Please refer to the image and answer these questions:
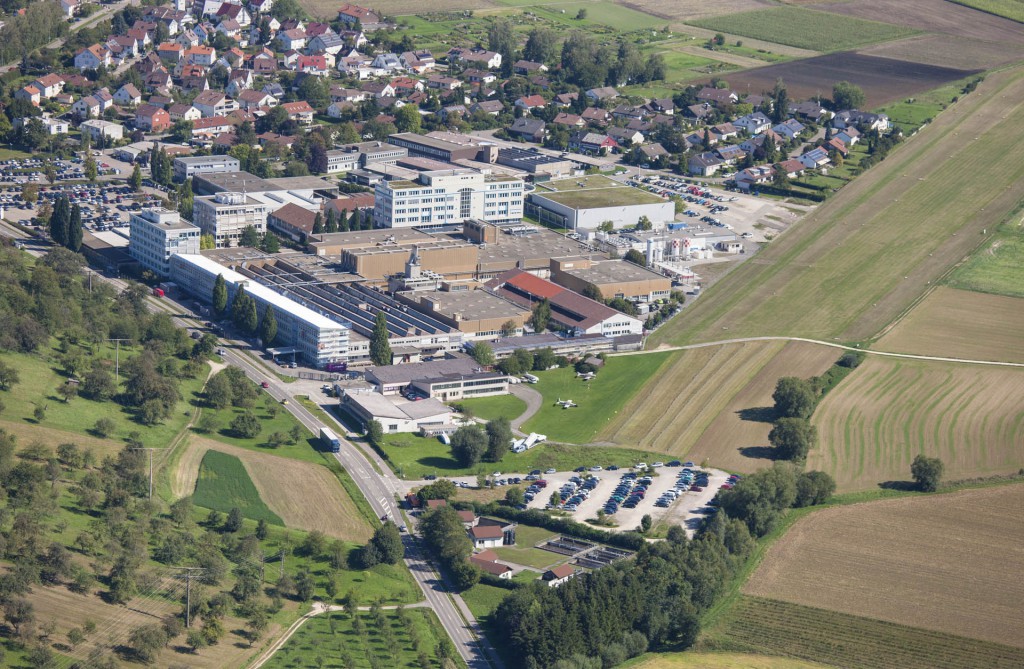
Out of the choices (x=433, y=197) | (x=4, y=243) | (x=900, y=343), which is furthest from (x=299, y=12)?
(x=900, y=343)

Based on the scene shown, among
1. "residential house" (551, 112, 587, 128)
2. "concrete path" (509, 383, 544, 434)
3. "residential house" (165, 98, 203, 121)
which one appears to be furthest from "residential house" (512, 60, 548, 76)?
"concrete path" (509, 383, 544, 434)

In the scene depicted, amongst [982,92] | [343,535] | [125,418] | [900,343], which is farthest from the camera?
[982,92]

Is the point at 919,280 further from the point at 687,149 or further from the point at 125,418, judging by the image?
the point at 125,418

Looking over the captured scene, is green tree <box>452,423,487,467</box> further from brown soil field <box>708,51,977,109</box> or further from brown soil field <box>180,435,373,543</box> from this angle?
brown soil field <box>708,51,977,109</box>

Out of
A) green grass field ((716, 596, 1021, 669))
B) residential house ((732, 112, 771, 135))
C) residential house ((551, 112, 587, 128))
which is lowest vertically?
green grass field ((716, 596, 1021, 669))

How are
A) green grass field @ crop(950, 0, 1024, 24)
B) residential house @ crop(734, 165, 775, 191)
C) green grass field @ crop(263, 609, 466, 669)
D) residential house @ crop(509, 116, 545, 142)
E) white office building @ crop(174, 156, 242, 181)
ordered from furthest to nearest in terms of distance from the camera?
green grass field @ crop(950, 0, 1024, 24) < residential house @ crop(509, 116, 545, 142) < residential house @ crop(734, 165, 775, 191) < white office building @ crop(174, 156, 242, 181) < green grass field @ crop(263, 609, 466, 669)

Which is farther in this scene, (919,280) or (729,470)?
(919,280)

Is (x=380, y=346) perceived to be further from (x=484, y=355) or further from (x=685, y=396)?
(x=685, y=396)
